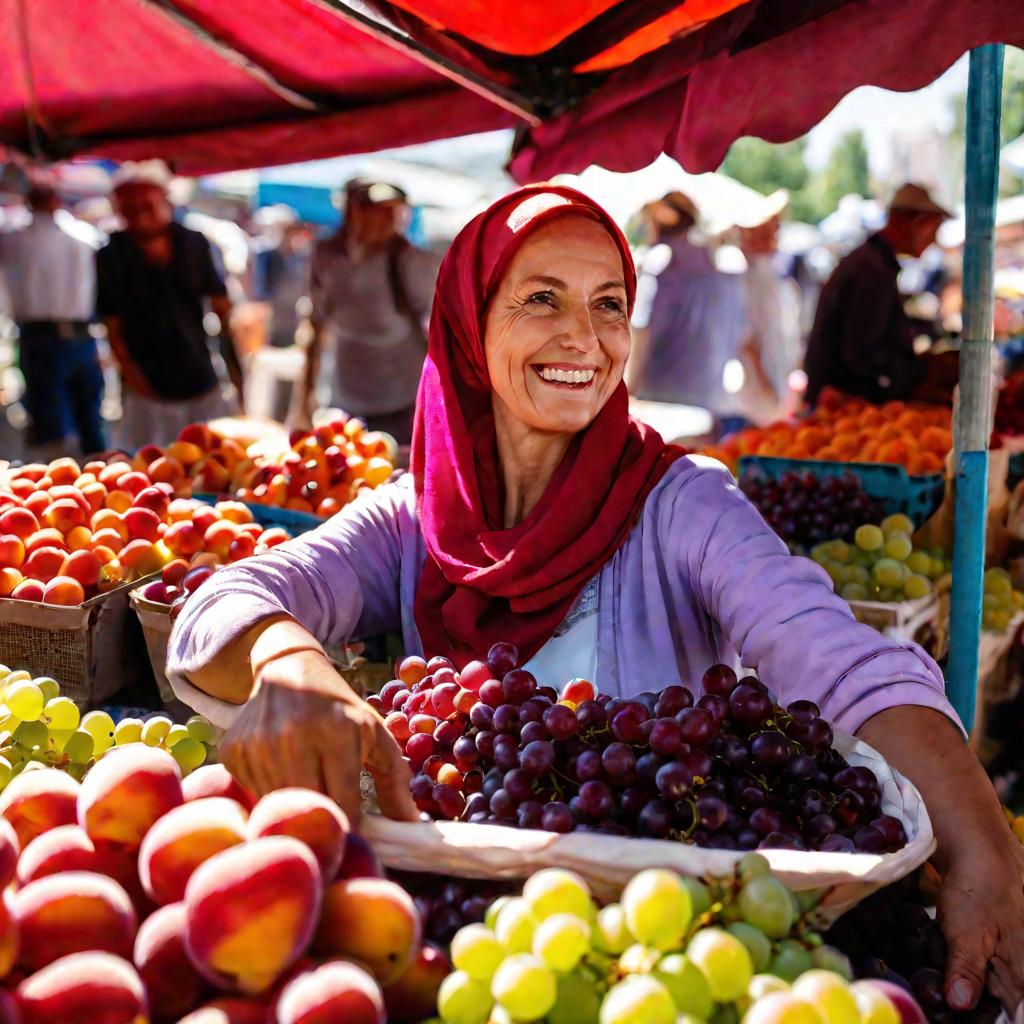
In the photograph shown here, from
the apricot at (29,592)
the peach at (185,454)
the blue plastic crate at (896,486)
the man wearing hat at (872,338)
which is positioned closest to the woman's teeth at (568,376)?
the apricot at (29,592)

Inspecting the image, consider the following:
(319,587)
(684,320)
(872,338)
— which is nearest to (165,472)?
(319,587)

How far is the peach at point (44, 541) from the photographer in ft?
8.89

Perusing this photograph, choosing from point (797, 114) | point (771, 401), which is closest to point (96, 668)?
point (797, 114)

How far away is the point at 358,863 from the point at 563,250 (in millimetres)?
1431

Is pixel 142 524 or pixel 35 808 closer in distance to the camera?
pixel 35 808

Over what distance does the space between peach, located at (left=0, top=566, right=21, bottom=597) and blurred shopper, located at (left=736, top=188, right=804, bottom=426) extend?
7.01 metres

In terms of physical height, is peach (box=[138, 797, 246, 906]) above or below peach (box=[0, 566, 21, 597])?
above

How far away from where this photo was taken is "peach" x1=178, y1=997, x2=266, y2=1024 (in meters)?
0.87

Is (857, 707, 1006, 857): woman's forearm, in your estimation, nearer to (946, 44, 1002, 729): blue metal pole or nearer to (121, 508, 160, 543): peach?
(946, 44, 1002, 729): blue metal pole

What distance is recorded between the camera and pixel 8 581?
8.44 ft

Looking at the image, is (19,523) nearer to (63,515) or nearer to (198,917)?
(63,515)

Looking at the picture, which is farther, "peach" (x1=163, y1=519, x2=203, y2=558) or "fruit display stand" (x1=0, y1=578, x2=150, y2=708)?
"peach" (x1=163, y1=519, x2=203, y2=558)

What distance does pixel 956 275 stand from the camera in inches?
631

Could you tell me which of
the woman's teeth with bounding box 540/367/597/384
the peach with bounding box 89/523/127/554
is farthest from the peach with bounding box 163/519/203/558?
the woman's teeth with bounding box 540/367/597/384
